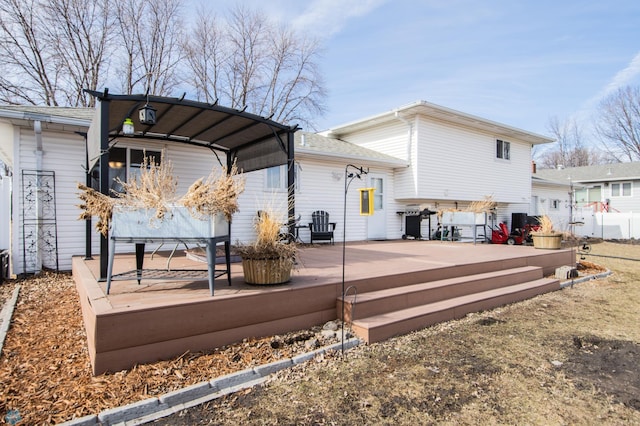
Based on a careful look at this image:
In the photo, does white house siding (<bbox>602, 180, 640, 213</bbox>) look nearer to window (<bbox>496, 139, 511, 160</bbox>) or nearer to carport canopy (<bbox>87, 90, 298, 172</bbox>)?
window (<bbox>496, 139, 511, 160</bbox>)

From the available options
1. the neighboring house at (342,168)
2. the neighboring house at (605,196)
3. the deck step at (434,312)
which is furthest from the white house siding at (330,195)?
the neighboring house at (605,196)

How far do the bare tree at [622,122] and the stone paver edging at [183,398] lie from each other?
3577 cm

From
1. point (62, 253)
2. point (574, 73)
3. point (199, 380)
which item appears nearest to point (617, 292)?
point (199, 380)

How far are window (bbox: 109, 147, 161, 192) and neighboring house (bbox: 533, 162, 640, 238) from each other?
745 inches

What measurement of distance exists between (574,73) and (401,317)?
48.9 feet

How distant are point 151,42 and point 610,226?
2374 cm

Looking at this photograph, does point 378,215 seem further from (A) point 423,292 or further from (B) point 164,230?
(B) point 164,230

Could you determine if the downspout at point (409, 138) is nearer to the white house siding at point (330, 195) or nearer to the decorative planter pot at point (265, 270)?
the white house siding at point (330, 195)

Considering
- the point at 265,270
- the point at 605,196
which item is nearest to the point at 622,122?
the point at 605,196

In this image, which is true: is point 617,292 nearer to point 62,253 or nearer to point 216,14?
point 62,253

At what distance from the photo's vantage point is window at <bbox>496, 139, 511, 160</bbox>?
13.1 metres

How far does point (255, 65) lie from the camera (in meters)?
18.8

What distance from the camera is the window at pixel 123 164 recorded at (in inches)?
272

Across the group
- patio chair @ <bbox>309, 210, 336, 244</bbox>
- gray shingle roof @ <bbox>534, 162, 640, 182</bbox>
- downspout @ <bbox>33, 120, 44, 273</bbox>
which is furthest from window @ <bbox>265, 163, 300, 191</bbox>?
A: gray shingle roof @ <bbox>534, 162, 640, 182</bbox>
